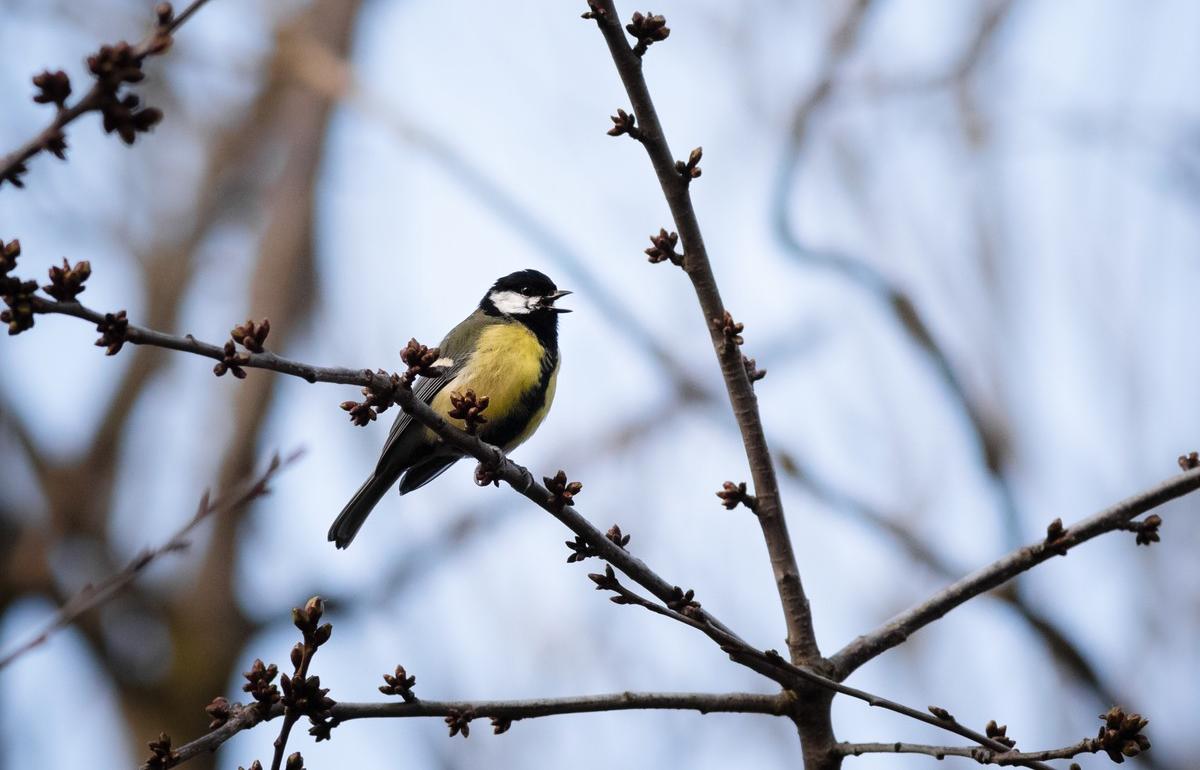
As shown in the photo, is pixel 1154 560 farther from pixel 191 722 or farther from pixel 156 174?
pixel 156 174

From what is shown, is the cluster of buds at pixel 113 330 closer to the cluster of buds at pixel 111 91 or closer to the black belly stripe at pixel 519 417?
the cluster of buds at pixel 111 91

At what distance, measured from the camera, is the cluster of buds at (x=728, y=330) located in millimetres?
2904

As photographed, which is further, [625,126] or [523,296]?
[523,296]

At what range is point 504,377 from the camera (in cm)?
509

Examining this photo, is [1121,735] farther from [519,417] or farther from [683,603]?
[519,417]

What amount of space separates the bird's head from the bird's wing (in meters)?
0.32

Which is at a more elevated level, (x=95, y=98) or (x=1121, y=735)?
(x=95, y=98)

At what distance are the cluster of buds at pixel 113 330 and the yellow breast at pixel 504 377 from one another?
9.14 ft

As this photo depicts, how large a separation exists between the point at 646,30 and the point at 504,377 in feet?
8.62

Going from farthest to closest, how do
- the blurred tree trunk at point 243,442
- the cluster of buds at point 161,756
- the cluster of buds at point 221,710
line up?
the blurred tree trunk at point 243,442
the cluster of buds at point 221,710
the cluster of buds at point 161,756

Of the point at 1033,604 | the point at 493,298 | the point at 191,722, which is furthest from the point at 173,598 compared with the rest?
the point at 1033,604

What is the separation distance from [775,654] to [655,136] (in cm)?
130

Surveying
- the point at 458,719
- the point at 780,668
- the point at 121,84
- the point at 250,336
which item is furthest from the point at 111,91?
the point at 780,668

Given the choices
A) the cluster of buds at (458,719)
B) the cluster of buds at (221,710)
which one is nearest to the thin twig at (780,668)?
the cluster of buds at (458,719)
